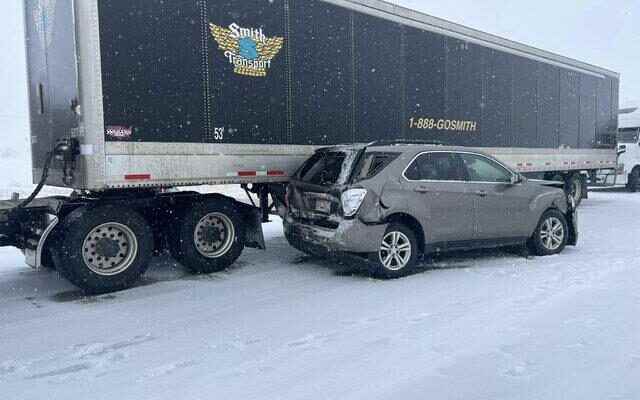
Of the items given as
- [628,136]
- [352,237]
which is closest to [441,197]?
[352,237]

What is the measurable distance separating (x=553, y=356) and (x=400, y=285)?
7.95ft

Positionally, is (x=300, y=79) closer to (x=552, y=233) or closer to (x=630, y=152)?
(x=552, y=233)

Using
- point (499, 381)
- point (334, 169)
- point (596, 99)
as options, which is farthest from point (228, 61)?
point (596, 99)

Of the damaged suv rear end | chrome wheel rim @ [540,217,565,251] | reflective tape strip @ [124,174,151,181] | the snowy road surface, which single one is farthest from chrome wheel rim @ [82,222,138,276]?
chrome wheel rim @ [540,217,565,251]

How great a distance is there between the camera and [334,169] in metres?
6.94

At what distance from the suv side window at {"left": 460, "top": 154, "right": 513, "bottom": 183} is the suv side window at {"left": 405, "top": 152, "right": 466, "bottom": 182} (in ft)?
0.42

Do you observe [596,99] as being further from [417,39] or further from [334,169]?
[334,169]

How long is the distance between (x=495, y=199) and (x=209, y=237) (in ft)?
12.7

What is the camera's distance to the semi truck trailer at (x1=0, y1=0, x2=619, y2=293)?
19.3 feet

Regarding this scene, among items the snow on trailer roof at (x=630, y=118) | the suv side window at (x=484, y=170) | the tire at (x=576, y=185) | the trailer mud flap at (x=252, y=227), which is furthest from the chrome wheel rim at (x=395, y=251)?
the snow on trailer roof at (x=630, y=118)

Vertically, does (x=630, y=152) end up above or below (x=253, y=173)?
above

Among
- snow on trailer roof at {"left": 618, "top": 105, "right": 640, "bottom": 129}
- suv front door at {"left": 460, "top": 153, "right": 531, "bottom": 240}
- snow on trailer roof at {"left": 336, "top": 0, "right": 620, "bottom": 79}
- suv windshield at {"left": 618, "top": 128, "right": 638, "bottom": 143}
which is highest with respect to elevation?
snow on trailer roof at {"left": 336, "top": 0, "right": 620, "bottom": 79}

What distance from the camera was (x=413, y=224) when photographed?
6820 mm

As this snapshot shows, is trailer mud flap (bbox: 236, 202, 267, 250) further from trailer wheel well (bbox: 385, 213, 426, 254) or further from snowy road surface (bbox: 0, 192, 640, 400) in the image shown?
trailer wheel well (bbox: 385, 213, 426, 254)
